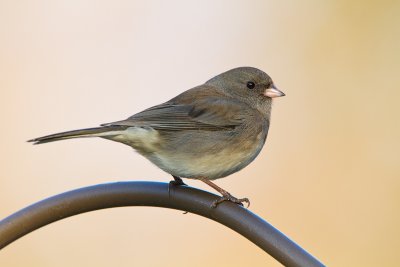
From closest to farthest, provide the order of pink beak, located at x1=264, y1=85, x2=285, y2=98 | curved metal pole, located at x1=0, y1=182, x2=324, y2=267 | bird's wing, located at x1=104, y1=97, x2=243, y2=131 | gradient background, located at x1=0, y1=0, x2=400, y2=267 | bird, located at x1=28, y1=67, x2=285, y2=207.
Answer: curved metal pole, located at x1=0, y1=182, x2=324, y2=267 < bird, located at x1=28, y1=67, x2=285, y2=207 < bird's wing, located at x1=104, y1=97, x2=243, y2=131 < pink beak, located at x1=264, y1=85, x2=285, y2=98 < gradient background, located at x1=0, y1=0, x2=400, y2=267

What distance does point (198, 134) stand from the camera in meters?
2.93

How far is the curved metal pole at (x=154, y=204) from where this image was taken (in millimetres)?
1877

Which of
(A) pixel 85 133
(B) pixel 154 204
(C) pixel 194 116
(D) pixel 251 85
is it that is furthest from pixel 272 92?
(B) pixel 154 204

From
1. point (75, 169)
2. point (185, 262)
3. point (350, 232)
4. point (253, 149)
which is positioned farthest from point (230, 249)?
point (253, 149)

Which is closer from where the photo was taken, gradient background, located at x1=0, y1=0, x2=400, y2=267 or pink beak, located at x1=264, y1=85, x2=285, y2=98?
pink beak, located at x1=264, y1=85, x2=285, y2=98

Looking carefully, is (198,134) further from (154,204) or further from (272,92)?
(154,204)

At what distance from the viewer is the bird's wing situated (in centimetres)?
290

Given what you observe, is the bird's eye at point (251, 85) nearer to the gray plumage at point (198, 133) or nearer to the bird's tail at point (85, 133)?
the gray plumage at point (198, 133)

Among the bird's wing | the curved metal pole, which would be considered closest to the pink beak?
the bird's wing

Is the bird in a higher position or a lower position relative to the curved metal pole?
higher

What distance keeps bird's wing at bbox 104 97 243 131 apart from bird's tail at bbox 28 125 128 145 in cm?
23

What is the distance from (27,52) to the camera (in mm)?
4887

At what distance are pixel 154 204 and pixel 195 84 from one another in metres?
2.68

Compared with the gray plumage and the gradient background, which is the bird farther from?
the gradient background
